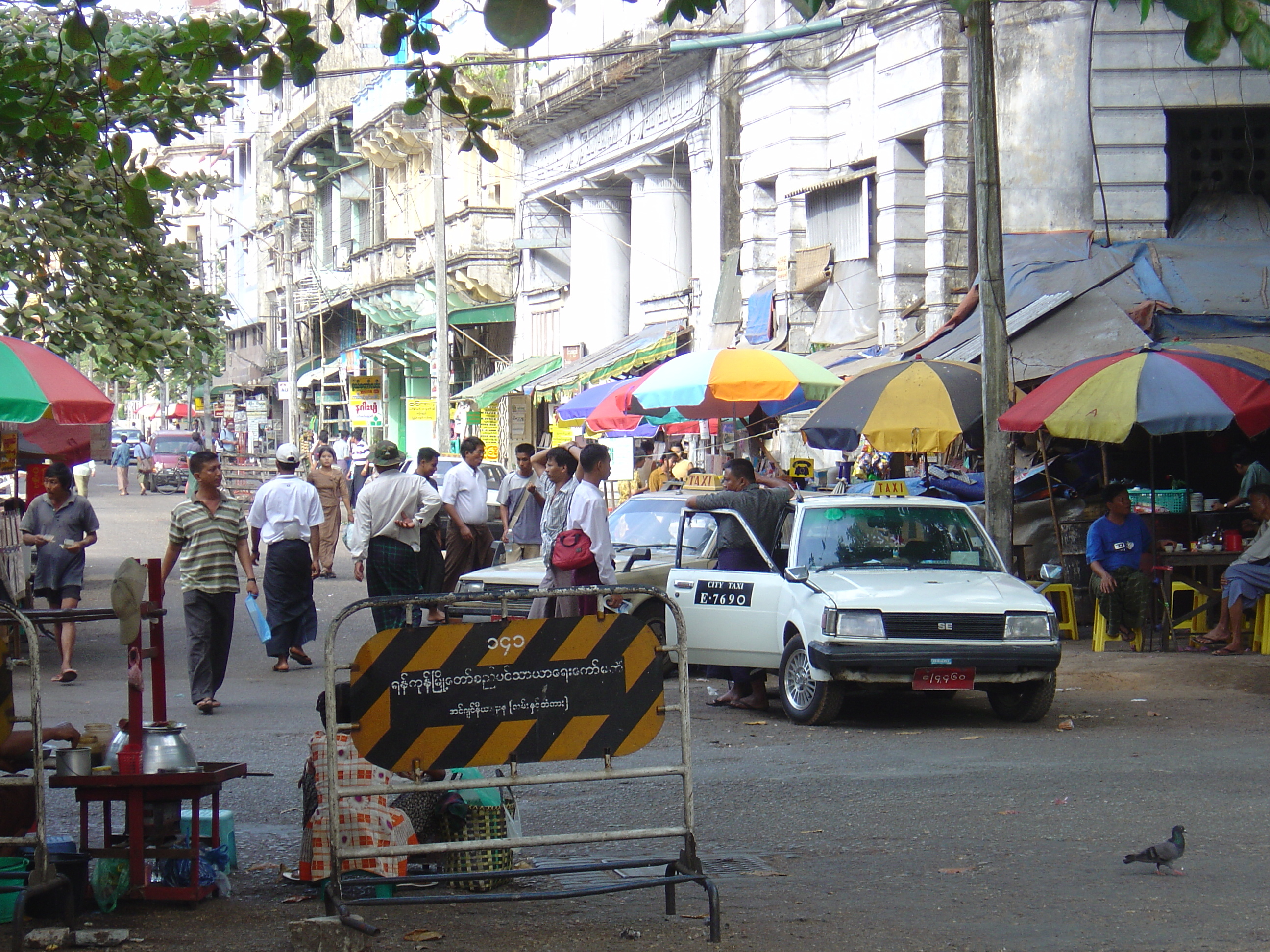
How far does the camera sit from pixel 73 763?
559cm

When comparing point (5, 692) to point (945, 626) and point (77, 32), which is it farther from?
point (945, 626)

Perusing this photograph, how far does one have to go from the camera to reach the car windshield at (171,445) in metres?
51.2

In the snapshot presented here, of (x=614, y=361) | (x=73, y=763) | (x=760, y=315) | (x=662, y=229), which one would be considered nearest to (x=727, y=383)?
(x=73, y=763)

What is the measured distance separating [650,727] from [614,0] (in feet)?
89.0

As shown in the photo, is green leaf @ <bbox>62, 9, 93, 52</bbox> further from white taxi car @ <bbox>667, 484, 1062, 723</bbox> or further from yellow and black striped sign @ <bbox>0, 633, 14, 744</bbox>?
white taxi car @ <bbox>667, 484, 1062, 723</bbox>

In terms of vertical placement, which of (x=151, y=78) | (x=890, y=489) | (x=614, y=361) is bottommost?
(x=890, y=489)

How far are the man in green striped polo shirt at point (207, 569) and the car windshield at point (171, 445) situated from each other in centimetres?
4199

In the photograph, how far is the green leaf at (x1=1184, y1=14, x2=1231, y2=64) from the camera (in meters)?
4.48

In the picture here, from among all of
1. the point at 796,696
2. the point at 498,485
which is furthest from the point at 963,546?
the point at 498,485

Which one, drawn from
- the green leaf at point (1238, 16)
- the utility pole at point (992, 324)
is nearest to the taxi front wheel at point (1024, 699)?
the utility pole at point (992, 324)

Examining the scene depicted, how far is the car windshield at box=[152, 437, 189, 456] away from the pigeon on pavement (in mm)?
48167

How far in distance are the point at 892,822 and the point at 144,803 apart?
3.56m

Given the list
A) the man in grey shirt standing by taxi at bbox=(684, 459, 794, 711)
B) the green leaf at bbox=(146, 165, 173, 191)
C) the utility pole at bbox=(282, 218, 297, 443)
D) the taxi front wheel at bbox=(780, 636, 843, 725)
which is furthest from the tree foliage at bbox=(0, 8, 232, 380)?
the utility pole at bbox=(282, 218, 297, 443)

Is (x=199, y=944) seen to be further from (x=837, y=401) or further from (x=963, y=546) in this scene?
(x=837, y=401)
